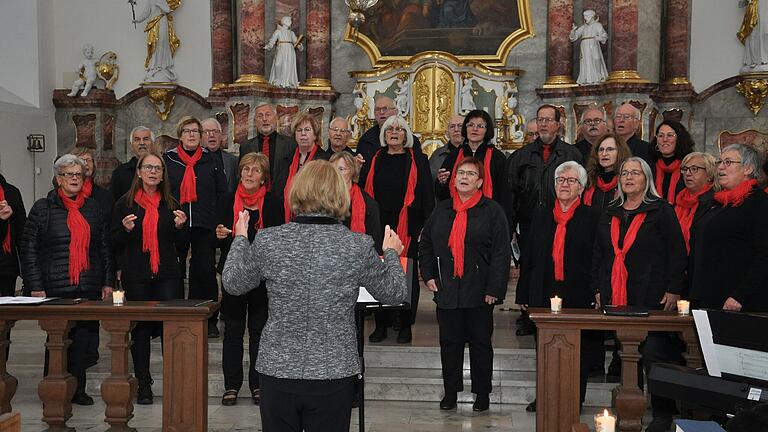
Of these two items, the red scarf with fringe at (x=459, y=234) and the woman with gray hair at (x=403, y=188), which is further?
the woman with gray hair at (x=403, y=188)

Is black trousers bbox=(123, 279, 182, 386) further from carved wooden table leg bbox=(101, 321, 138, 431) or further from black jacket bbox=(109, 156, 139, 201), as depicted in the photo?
black jacket bbox=(109, 156, 139, 201)

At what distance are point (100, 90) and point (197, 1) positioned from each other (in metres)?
2.03

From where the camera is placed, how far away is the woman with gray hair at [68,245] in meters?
6.27

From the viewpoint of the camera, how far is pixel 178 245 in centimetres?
679

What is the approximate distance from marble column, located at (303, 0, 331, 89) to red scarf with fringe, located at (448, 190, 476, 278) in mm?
8032

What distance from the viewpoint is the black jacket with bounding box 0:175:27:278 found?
22.5 feet

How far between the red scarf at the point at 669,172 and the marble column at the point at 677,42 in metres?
6.77

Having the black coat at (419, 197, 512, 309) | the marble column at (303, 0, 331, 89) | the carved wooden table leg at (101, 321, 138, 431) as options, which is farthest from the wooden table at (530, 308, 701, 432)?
the marble column at (303, 0, 331, 89)

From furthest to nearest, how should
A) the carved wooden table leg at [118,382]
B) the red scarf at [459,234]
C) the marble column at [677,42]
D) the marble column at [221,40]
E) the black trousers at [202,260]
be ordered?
the marble column at [221,40]
the marble column at [677,42]
the black trousers at [202,260]
the red scarf at [459,234]
the carved wooden table leg at [118,382]

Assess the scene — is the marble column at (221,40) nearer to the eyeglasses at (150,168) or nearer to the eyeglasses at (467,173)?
the eyeglasses at (150,168)

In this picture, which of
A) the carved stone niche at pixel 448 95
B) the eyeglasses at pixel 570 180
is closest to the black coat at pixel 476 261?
the eyeglasses at pixel 570 180

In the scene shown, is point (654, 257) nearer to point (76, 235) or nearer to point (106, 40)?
point (76, 235)

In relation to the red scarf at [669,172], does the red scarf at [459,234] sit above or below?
below

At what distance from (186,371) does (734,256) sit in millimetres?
3255
